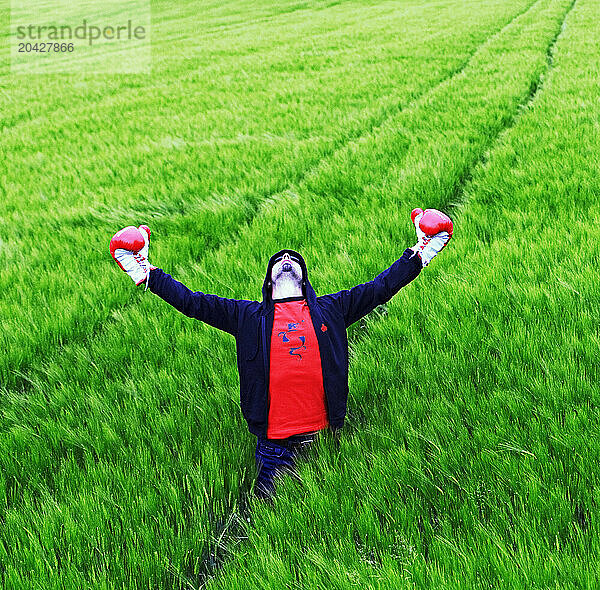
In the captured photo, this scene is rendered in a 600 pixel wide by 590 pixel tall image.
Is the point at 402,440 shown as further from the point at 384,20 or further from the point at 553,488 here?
the point at 384,20

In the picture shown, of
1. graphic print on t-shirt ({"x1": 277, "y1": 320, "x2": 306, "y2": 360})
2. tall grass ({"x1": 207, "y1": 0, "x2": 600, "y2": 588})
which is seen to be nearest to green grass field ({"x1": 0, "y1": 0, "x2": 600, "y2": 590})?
tall grass ({"x1": 207, "y1": 0, "x2": 600, "y2": 588})

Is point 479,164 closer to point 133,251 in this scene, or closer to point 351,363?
point 351,363

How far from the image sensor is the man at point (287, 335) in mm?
1718

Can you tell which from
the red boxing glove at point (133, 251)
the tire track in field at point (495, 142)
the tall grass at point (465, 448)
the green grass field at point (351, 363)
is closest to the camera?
the tall grass at point (465, 448)

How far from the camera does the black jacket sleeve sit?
1833 mm

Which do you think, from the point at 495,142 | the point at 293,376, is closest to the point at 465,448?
the point at 293,376

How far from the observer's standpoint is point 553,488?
1450 millimetres

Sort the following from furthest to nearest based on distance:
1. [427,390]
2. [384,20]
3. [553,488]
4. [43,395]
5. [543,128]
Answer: [384,20] → [543,128] → [43,395] → [427,390] → [553,488]

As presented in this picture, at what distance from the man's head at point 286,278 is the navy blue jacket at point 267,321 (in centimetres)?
2

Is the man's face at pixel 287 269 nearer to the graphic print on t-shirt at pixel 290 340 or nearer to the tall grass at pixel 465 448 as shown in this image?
the graphic print on t-shirt at pixel 290 340

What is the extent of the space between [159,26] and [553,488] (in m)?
26.5

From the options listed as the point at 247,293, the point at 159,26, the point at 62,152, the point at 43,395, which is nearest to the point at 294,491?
the point at 43,395

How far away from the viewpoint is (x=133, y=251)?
183cm

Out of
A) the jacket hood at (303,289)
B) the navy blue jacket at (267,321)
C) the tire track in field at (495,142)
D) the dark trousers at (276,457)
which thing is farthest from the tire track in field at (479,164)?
the jacket hood at (303,289)
